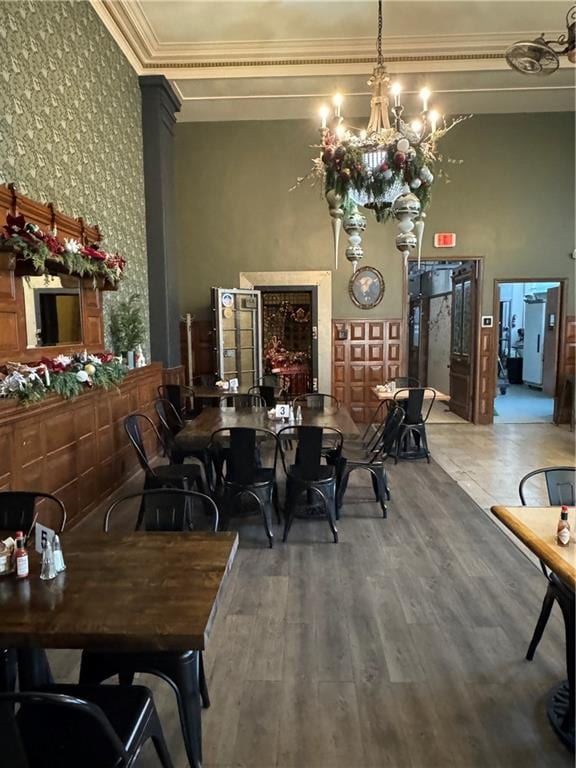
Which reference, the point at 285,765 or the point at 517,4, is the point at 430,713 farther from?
the point at 517,4

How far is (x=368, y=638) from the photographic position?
2473 mm

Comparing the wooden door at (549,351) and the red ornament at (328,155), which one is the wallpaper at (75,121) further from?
the wooden door at (549,351)

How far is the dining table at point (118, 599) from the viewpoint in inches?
53.4

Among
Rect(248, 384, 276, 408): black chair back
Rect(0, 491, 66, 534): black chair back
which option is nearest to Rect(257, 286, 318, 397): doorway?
Rect(248, 384, 276, 408): black chair back

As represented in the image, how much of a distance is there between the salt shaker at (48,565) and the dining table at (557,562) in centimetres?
175

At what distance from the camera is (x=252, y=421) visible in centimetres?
433

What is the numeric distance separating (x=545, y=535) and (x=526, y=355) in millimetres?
11923

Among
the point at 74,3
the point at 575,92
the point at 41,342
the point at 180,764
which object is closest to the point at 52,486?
the point at 41,342

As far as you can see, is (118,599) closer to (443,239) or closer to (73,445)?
(73,445)

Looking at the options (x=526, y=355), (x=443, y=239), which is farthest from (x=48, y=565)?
(x=526, y=355)

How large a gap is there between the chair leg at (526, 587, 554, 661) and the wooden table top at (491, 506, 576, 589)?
321 mm

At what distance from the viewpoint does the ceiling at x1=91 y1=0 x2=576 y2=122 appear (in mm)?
5117

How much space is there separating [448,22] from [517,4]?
0.70m

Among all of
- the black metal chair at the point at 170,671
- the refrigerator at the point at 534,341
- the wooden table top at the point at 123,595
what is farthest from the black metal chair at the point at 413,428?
the refrigerator at the point at 534,341
